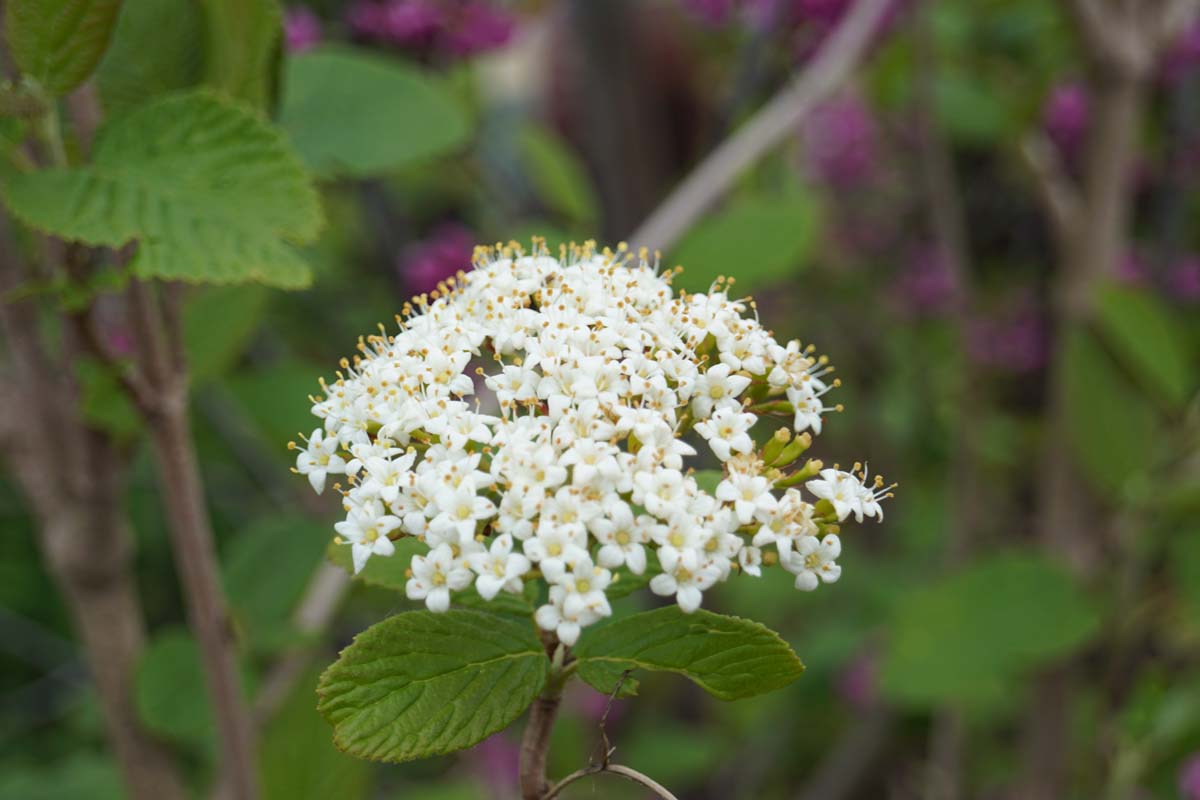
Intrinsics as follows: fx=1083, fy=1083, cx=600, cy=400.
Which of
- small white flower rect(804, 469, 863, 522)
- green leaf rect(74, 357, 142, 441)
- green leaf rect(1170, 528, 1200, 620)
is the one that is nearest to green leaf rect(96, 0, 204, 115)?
green leaf rect(74, 357, 142, 441)

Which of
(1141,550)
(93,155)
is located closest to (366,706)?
(93,155)

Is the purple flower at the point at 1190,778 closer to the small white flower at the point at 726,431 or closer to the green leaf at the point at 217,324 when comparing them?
the small white flower at the point at 726,431

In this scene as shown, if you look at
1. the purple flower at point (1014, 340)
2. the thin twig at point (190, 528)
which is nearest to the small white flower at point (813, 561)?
the thin twig at point (190, 528)

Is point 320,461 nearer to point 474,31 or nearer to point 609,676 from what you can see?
point 609,676

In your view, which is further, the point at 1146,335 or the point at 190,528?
the point at 1146,335

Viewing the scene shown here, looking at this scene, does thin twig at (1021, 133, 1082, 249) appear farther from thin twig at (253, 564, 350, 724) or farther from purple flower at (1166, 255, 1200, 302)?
thin twig at (253, 564, 350, 724)

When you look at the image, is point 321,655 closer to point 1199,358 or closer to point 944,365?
point 944,365

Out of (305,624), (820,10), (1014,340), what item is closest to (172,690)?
(305,624)
